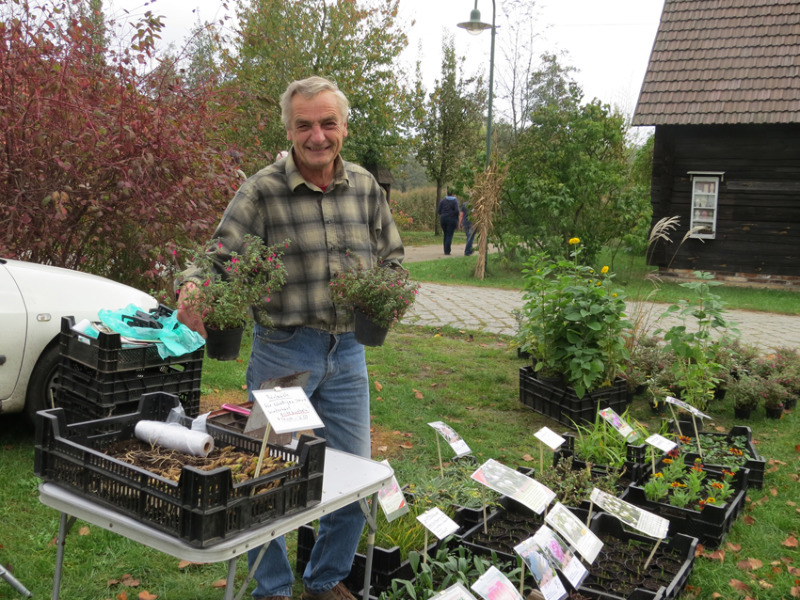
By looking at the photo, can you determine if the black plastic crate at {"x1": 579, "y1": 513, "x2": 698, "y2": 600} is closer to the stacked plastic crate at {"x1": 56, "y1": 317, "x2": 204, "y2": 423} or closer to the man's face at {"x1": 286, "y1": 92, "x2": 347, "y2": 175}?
the man's face at {"x1": 286, "y1": 92, "x2": 347, "y2": 175}

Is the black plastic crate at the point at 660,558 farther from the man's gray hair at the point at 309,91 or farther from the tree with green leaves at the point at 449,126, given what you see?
the tree with green leaves at the point at 449,126

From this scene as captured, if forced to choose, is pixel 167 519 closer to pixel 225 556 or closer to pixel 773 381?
pixel 225 556

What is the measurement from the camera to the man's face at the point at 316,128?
2.69m

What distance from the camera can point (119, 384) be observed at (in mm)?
4152

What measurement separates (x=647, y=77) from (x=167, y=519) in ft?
50.2

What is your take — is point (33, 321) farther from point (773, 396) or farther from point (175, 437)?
point (773, 396)

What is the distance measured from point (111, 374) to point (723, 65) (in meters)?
14.5

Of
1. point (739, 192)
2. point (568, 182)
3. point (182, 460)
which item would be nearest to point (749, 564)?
point (182, 460)

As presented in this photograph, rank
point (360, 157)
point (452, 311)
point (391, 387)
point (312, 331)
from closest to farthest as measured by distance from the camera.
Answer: point (312, 331) < point (391, 387) < point (452, 311) < point (360, 157)

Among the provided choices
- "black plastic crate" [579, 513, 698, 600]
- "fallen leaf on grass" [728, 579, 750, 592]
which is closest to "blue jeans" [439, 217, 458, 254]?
"black plastic crate" [579, 513, 698, 600]

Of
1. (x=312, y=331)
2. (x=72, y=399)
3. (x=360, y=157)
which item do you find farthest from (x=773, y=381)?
(x=360, y=157)

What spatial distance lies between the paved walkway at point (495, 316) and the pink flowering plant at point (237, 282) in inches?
249

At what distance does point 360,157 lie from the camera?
2181 cm

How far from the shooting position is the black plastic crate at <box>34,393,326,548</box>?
1.87 meters
